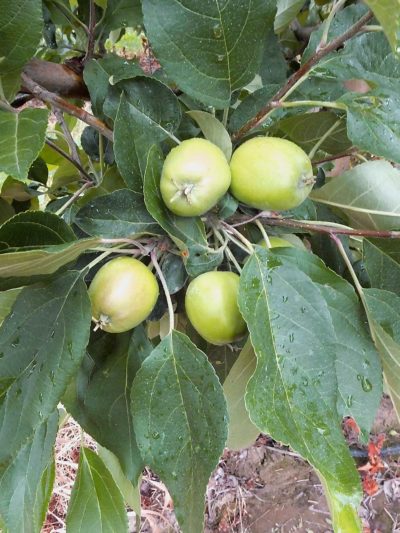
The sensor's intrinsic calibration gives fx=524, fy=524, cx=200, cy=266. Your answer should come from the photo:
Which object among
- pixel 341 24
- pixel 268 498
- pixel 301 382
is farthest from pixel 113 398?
pixel 268 498

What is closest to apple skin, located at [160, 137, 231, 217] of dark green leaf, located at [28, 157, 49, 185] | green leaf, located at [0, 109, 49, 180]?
green leaf, located at [0, 109, 49, 180]

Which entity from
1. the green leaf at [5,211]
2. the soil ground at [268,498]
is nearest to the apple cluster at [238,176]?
the green leaf at [5,211]

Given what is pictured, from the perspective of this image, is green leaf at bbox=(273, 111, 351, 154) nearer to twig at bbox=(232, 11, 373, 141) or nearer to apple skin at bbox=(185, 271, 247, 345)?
twig at bbox=(232, 11, 373, 141)

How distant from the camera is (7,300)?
0.46m

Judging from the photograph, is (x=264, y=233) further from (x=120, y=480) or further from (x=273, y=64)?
(x=120, y=480)

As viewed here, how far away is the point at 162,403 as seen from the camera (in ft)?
1.52

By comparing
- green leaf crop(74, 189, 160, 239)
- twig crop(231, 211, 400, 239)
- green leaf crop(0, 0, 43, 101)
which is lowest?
twig crop(231, 211, 400, 239)

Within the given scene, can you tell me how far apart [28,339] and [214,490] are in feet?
4.49

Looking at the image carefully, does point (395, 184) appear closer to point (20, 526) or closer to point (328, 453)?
point (328, 453)

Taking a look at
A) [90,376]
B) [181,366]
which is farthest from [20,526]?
[181,366]

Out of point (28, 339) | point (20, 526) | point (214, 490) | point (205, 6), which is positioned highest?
point (205, 6)

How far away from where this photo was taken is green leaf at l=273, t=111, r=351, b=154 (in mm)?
545

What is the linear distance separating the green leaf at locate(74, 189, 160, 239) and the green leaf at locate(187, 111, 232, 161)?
9cm

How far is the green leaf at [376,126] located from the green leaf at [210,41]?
0.33 feet
